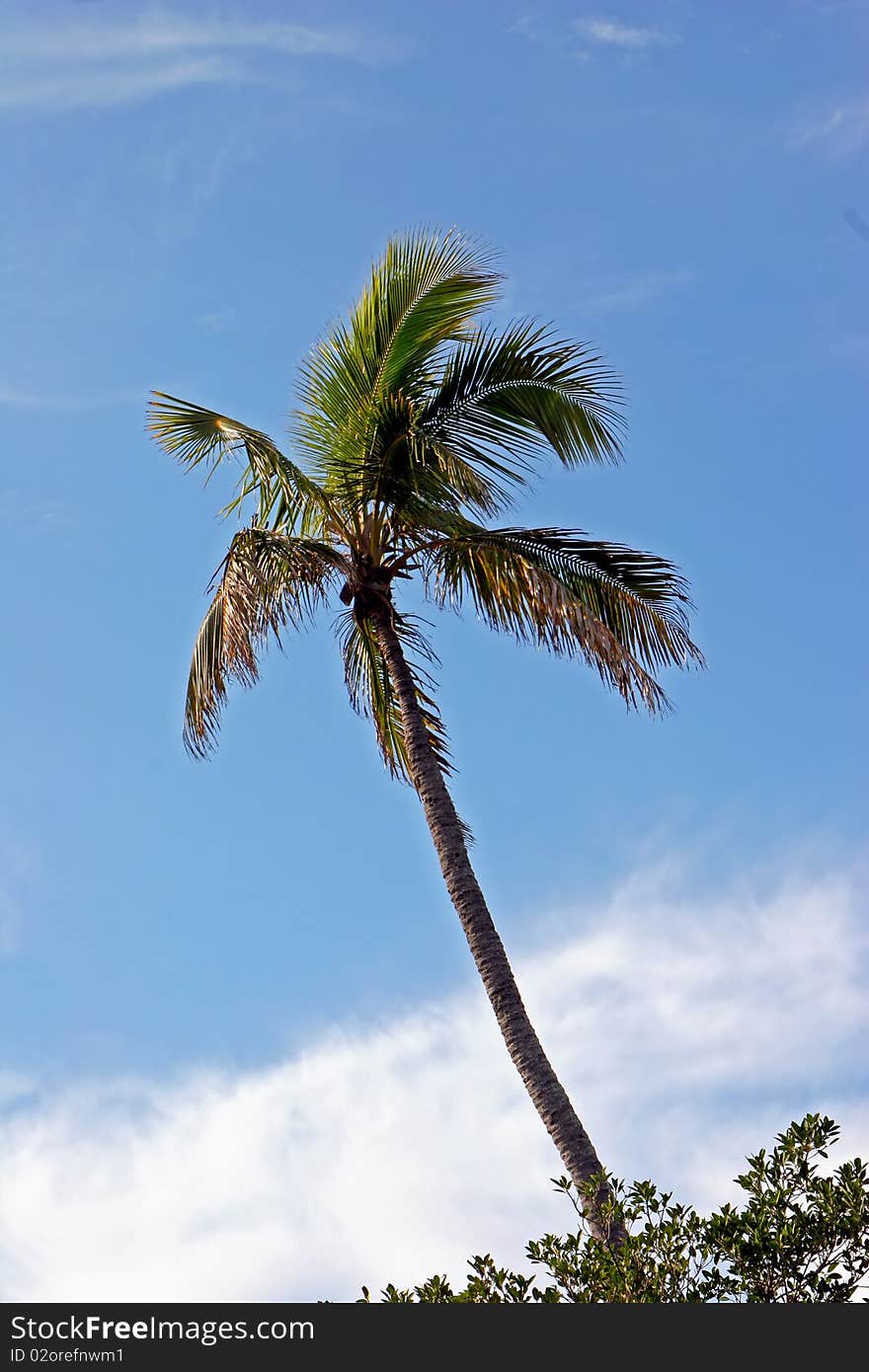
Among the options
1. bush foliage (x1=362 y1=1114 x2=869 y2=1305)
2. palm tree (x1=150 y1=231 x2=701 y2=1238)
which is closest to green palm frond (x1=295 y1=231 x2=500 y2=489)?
palm tree (x1=150 y1=231 x2=701 y2=1238)

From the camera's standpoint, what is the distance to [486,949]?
10.9 m

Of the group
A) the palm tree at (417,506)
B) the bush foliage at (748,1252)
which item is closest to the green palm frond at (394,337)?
the palm tree at (417,506)

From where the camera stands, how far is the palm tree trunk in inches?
387

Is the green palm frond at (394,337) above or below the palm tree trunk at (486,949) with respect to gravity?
above

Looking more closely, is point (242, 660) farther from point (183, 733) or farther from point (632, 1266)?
point (632, 1266)

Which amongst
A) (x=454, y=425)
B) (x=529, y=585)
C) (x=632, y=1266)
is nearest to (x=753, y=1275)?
(x=632, y=1266)

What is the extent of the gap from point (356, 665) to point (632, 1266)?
24.5 ft

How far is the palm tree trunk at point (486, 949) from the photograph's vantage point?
387 inches

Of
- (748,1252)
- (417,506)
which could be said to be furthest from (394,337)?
(748,1252)

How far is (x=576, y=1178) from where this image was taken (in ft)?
31.4

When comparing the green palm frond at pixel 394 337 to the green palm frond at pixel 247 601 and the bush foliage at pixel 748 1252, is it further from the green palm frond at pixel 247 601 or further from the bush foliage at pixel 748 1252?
the bush foliage at pixel 748 1252

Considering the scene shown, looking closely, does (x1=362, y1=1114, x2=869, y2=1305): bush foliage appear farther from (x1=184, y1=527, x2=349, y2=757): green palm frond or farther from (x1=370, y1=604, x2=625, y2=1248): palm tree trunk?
(x1=184, y1=527, x2=349, y2=757): green palm frond

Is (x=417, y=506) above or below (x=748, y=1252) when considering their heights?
above

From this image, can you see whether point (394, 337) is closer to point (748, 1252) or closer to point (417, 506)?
point (417, 506)
